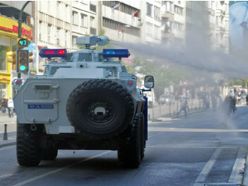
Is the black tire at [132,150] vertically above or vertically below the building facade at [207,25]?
below

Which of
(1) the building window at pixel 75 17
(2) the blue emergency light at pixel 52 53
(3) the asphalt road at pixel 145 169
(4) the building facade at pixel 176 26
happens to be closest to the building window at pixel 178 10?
(4) the building facade at pixel 176 26

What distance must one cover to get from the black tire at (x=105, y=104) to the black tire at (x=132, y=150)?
77 cm

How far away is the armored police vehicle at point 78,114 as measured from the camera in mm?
13531

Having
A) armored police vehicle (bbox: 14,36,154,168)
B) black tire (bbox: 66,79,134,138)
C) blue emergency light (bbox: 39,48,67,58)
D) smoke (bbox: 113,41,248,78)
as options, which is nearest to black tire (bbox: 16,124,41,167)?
armored police vehicle (bbox: 14,36,154,168)

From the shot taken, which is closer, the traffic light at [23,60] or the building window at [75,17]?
the traffic light at [23,60]

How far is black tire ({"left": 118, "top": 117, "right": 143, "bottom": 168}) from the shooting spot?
47.0 ft

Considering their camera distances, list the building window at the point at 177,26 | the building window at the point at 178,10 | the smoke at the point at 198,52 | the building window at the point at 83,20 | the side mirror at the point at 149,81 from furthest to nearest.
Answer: the building window at the point at 83,20
the building window at the point at 177,26
the building window at the point at 178,10
the smoke at the point at 198,52
the side mirror at the point at 149,81

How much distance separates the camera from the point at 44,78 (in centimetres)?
1402

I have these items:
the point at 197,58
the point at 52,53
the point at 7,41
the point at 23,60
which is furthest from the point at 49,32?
the point at 52,53

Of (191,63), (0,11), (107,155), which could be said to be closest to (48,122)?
(107,155)

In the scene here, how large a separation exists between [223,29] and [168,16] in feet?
12.4

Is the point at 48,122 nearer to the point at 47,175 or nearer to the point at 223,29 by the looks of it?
the point at 47,175

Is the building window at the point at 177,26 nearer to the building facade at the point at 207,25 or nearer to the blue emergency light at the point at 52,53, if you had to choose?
the building facade at the point at 207,25

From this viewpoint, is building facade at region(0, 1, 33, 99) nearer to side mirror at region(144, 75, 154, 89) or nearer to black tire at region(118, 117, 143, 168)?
side mirror at region(144, 75, 154, 89)
